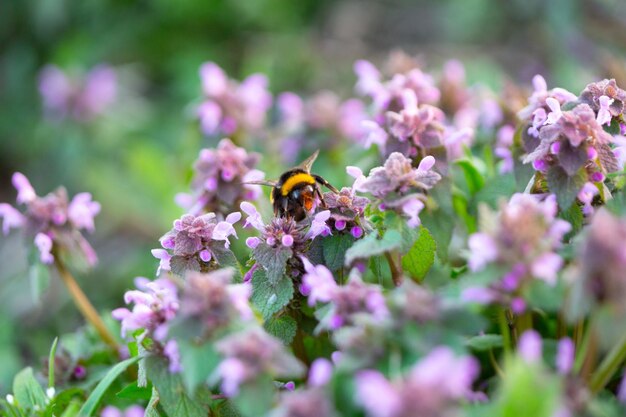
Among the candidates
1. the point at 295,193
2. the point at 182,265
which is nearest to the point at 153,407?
the point at 182,265

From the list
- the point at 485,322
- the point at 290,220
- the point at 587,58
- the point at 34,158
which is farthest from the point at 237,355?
the point at 34,158

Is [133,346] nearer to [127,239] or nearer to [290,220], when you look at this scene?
[290,220]

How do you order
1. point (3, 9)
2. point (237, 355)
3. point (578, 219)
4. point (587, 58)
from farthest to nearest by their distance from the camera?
point (3, 9), point (587, 58), point (578, 219), point (237, 355)

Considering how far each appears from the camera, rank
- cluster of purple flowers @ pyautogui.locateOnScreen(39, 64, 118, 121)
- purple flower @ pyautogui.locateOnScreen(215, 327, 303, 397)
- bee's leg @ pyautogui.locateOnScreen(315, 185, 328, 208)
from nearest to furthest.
Answer: 1. purple flower @ pyautogui.locateOnScreen(215, 327, 303, 397)
2. bee's leg @ pyautogui.locateOnScreen(315, 185, 328, 208)
3. cluster of purple flowers @ pyautogui.locateOnScreen(39, 64, 118, 121)

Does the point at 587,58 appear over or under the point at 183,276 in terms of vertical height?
over

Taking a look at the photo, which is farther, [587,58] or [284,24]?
[284,24]

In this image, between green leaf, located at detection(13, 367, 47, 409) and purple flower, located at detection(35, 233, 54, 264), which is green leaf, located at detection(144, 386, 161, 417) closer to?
green leaf, located at detection(13, 367, 47, 409)

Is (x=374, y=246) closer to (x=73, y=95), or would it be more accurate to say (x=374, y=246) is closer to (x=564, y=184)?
(x=564, y=184)

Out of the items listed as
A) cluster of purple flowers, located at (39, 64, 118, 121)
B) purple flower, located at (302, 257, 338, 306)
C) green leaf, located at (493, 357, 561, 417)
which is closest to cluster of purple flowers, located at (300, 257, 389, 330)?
purple flower, located at (302, 257, 338, 306)
